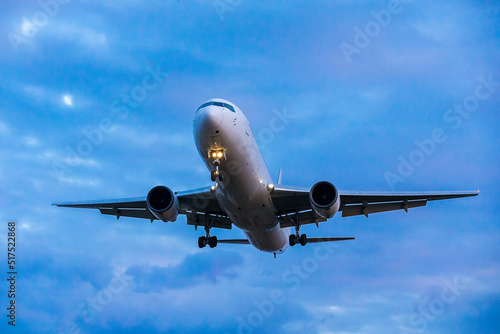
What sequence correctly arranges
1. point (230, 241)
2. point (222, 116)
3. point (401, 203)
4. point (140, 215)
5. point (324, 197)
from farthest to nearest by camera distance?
1. point (230, 241)
2. point (140, 215)
3. point (401, 203)
4. point (324, 197)
5. point (222, 116)

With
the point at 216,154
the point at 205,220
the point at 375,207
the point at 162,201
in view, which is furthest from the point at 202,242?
the point at 375,207

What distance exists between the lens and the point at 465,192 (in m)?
27.9

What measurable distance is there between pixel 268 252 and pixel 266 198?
8.19 m

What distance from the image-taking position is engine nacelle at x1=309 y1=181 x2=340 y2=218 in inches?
1049

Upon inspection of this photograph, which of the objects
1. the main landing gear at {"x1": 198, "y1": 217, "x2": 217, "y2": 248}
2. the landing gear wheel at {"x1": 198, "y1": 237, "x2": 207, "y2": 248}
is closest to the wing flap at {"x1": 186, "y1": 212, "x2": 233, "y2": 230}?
the main landing gear at {"x1": 198, "y1": 217, "x2": 217, "y2": 248}

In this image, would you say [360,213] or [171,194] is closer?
[171,194]

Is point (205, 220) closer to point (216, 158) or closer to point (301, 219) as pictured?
point (301, 219)

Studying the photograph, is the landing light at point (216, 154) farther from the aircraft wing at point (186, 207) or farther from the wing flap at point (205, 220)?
the wing flap at point (205, 220)

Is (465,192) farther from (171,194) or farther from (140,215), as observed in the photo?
(140,215)

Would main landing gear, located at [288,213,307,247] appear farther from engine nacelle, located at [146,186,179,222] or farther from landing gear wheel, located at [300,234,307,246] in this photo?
engine nacelle, located at [146,186,179,222]

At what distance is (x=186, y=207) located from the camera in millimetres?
30719

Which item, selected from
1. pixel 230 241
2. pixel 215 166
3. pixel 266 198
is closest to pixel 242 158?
pixel 215 166

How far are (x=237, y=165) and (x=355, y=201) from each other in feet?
28.1

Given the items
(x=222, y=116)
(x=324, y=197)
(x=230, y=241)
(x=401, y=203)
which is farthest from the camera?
(x=230, y=241)
